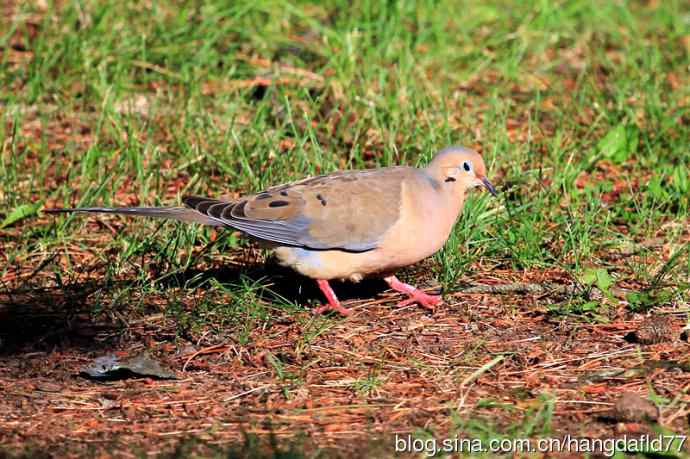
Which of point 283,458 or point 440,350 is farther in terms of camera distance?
point 440,350

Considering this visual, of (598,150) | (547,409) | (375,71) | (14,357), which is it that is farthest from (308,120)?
(547,409)

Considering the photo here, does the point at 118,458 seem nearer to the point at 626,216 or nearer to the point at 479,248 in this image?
the point at 479,248

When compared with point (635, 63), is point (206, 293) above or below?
below

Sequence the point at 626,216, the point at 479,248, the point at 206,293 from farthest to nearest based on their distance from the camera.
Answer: the point at 626,216 < the point at 479,248 < the point at 206,293

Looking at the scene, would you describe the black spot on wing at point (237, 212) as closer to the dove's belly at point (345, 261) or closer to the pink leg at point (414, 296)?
the dove's belly at point (345, 261)

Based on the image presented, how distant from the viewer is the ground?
3723 millimetres

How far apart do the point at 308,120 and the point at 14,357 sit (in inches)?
87.3

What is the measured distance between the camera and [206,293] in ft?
15.3

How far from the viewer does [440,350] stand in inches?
167

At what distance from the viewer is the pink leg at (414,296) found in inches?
184

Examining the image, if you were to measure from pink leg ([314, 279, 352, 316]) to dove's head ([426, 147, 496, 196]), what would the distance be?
0.69 metres

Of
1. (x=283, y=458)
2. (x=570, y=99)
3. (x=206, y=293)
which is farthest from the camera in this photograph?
(x=570, y=99)

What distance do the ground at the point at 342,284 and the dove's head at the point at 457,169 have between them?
0.39 meters

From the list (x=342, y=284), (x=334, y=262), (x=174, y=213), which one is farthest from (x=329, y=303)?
(x=174, y=213)
